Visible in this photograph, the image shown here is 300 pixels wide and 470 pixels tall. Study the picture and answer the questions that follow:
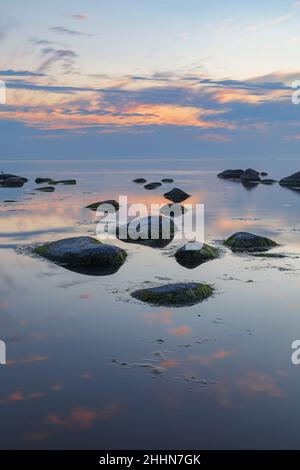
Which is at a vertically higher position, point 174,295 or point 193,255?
point 193,255

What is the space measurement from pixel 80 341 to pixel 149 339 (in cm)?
169

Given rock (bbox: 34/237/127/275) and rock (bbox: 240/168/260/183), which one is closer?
rock (bbox: 34/237/127/275)

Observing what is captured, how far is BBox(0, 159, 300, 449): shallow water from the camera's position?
8578 mm

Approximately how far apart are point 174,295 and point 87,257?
5.82 meters

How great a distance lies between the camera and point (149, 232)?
26.6 meters

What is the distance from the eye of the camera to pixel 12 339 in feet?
40.7

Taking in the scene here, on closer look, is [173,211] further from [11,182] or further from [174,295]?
[11,182]

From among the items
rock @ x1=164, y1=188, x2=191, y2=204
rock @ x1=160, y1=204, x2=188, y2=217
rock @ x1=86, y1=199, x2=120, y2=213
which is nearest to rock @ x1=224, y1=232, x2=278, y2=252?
rock @ x1=160, y1=204, x2=188, y2=217

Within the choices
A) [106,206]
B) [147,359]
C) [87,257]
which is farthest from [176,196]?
[147,359]

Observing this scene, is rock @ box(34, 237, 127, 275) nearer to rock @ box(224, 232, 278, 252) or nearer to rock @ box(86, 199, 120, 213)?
rock @ box(224, 232, 278, 252)

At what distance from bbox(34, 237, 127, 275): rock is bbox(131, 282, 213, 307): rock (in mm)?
3772

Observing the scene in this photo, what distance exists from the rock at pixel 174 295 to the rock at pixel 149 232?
9.07 m

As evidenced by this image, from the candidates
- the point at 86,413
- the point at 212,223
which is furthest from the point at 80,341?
the point at 212,223
